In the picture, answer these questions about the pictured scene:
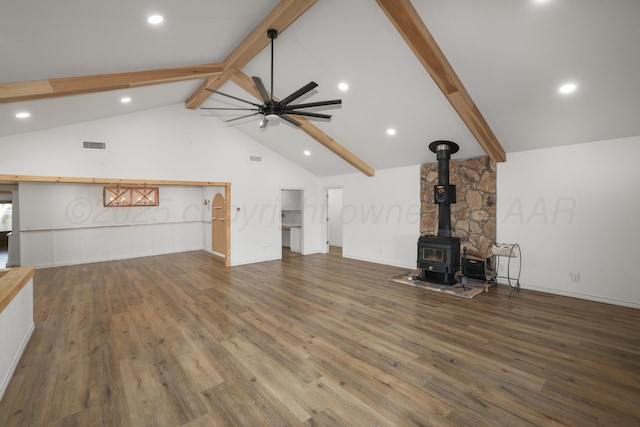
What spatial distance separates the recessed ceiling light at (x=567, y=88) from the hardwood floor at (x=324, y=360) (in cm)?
301

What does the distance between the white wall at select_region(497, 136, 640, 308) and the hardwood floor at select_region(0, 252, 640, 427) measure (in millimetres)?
381

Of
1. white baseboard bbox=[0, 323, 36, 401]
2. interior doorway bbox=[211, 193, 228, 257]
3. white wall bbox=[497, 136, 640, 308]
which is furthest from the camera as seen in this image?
interior doorway bbox=[211, 193, 228, 257]

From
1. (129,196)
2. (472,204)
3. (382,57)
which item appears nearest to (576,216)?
(472,204)

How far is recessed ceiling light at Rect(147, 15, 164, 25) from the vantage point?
8.61 ft

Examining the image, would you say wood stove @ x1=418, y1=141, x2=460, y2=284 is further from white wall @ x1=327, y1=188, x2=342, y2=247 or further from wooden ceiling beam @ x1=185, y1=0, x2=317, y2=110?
Answer: white wall @ x1=327, y1=188, x2=342, y2=247

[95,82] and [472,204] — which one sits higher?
[95,82]

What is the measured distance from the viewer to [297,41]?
3947 mm

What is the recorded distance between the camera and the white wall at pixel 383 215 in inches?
262

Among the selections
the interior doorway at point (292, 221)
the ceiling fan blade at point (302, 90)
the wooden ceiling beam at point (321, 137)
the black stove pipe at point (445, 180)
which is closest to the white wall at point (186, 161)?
the interior doorway at point (292, 221)

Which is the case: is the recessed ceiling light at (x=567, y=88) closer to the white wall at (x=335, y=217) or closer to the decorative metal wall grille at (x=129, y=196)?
the white wall at (x=335, y=217)

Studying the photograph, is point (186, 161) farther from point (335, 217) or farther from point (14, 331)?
point (335, 217)

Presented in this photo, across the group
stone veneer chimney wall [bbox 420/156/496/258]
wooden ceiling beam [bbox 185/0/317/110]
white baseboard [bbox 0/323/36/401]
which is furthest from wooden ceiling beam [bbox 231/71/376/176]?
white baseboard [bbox 0/323/36/401]

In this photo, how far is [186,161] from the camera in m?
6.50

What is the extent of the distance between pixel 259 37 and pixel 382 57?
5.49 feet
